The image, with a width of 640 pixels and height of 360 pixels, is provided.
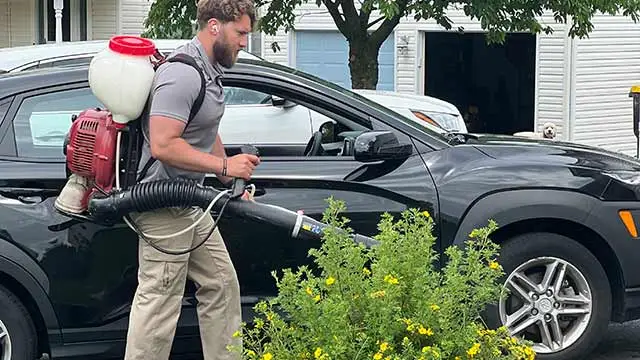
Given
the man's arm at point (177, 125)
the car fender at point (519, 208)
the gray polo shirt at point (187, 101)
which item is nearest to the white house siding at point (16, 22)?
the car fender at point (519, 208)

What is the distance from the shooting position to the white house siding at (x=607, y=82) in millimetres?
16219

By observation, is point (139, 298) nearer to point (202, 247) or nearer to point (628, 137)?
point (202, 247)

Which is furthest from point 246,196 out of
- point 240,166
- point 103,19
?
point 103,19

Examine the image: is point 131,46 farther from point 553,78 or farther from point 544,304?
point 553,78

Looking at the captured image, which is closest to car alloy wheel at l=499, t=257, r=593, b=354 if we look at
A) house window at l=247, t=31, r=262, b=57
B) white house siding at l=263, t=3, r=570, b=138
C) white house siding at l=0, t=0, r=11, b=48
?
white house siding at l=263, t=3, r=570, b=138

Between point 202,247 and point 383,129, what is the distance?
1283 mm

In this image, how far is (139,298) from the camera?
187 inches

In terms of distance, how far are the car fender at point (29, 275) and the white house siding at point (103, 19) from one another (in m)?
15.0

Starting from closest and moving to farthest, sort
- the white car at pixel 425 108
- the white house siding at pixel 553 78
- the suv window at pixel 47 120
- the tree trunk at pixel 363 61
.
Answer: the suv window at pixel 47 120 → the white car at pixel 425 108 → the tree trunk at pixel 363 61 → the white house siding at pixel 553 78

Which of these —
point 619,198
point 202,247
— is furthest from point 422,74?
point 202,247

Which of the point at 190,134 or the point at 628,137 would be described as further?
the point at 628,137

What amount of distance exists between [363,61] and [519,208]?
7.72 m

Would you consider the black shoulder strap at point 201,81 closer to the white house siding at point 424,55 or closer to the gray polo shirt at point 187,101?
the gray polo shirt at point 187,101

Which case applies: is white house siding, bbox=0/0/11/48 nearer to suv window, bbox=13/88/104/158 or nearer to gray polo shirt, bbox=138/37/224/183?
suv window, bbox=13/88/104/158
